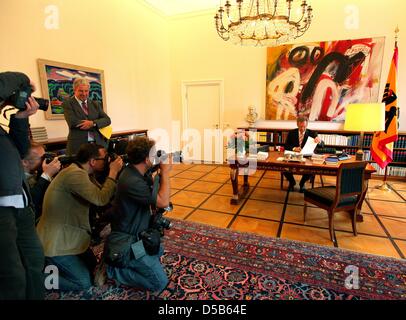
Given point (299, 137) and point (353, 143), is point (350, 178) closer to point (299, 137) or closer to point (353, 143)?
point (299, 137)

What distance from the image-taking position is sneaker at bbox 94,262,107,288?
178 centimetres

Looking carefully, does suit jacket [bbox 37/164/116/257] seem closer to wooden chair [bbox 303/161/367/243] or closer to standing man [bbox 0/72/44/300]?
standing man [bbox 0/72/44/300]

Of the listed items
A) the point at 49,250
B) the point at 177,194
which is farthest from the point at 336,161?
the point at 49,250

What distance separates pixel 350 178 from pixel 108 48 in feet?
13.5

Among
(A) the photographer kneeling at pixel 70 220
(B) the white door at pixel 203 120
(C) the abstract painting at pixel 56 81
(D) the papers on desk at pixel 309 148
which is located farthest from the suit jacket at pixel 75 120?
(B) the white door at pixel 203 120

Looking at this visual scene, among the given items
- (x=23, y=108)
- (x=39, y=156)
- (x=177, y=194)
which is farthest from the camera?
(x=177, y=194)

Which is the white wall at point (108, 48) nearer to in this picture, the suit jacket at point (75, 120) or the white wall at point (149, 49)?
the white wall at point (149, 49)

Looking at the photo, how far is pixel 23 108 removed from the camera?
1.23 meters

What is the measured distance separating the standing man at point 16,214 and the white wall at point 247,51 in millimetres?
4604

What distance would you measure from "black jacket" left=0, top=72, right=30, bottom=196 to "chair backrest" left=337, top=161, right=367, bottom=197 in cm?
250

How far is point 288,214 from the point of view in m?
3.03

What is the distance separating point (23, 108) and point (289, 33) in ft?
10.3

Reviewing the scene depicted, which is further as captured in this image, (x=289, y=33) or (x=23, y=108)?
(x=289, y=33)
